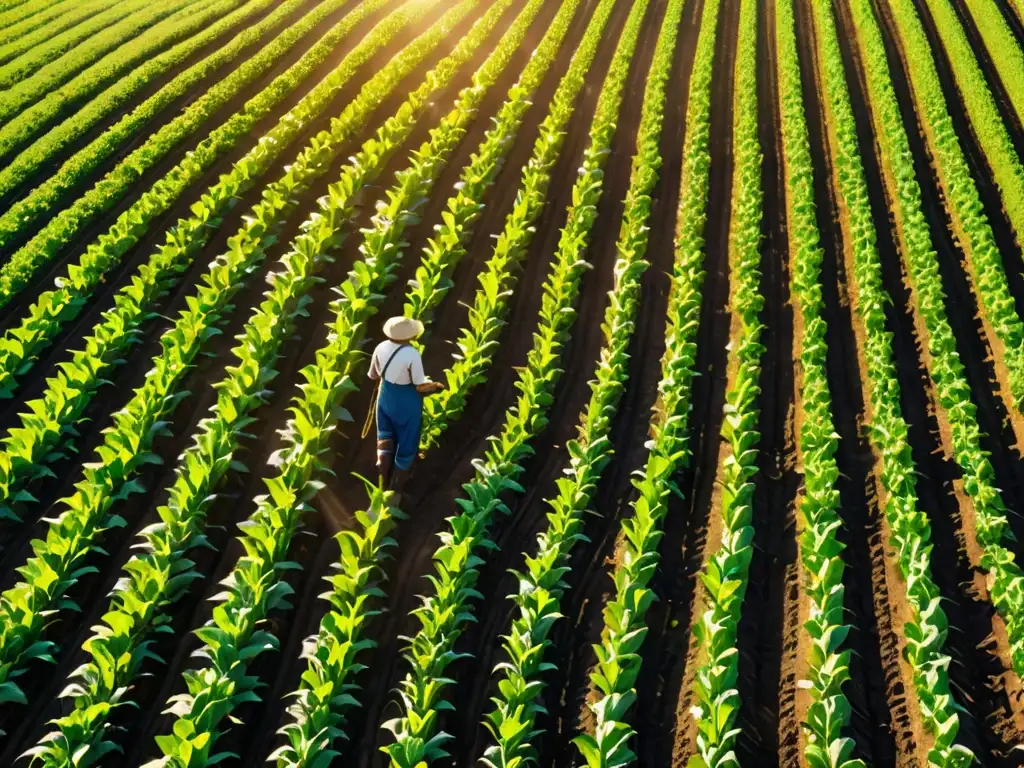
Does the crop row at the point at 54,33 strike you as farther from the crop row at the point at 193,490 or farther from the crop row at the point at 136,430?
the crop row at the point at 193,490

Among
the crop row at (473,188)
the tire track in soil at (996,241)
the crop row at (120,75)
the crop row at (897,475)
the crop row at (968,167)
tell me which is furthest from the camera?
the crop row at (120,75)

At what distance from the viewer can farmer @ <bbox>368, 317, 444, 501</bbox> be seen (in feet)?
25.0

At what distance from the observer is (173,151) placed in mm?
15078

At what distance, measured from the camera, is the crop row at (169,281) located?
8156mm

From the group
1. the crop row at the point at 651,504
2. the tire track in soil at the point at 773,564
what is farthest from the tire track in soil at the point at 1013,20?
the tire track in soil at the point at 773,564

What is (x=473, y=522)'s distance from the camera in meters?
7.32

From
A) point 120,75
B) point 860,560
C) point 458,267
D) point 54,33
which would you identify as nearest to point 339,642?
point 860,560

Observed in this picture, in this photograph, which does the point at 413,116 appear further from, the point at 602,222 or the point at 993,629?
the point at 993,629

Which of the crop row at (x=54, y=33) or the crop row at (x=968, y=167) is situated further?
the crop row at (x=54, y=33)

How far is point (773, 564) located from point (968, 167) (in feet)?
35.5

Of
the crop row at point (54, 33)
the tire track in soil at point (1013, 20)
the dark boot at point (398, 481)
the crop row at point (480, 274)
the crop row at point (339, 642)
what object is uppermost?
the tire track in soil at point (1013, 20)

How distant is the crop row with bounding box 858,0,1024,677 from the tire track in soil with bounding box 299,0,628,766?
465cm

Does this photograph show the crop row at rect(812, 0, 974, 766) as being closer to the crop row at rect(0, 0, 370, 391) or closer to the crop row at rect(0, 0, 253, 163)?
the crop row at rect(0, 0, 370, 391)

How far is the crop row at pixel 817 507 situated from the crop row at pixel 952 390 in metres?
1.19
